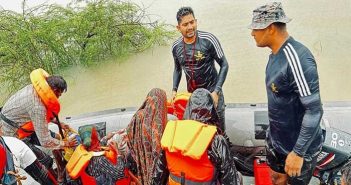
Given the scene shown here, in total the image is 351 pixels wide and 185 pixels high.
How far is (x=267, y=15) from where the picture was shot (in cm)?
195

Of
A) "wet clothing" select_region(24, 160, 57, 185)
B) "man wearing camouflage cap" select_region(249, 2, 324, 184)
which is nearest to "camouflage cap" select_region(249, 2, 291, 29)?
"man wearing camouflage cap" select_region(249, 2, 324, 184)

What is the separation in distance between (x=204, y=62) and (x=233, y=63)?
3.99 meters

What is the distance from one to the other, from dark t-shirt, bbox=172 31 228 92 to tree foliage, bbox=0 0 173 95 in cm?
396

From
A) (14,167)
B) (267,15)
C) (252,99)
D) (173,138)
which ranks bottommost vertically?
(252,99)

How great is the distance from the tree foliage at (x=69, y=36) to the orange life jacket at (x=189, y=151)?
5010 mm

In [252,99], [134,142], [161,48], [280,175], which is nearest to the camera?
[280,175]

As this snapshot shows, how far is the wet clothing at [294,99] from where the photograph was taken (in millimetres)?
1881

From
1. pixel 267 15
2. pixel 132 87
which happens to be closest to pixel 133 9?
pixel 132 87

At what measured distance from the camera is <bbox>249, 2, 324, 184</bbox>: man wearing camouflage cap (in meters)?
1.89

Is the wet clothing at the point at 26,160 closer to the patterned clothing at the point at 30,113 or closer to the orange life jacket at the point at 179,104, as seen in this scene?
the patterned clothing at the point at 30,113

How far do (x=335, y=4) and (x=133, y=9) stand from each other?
3.52 metres

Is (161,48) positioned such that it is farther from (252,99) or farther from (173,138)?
(173,138)

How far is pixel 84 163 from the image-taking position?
234cm

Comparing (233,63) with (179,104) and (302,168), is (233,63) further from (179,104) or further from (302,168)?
(302,168)
